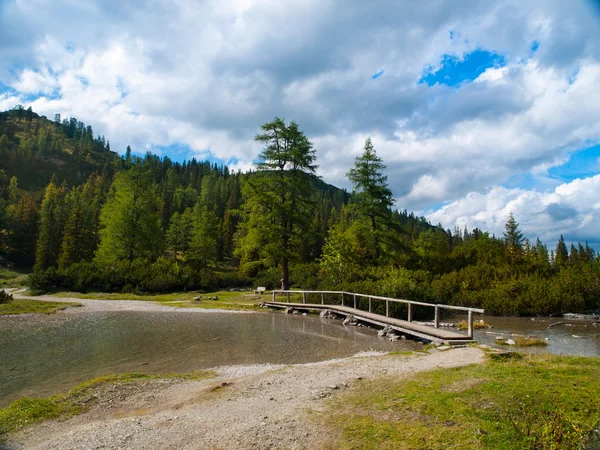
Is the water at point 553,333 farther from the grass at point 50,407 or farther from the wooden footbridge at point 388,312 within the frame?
the grass at point 50,407

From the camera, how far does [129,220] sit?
1577 inches

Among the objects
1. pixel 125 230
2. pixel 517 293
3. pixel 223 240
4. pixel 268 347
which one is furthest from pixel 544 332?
pixel 223 240

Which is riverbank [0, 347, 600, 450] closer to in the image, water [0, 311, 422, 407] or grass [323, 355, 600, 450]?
grass [323, 355, 600, 450]

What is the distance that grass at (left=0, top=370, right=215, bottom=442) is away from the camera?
6008mm

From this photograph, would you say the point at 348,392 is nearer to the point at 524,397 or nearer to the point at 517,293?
the point at 524,397

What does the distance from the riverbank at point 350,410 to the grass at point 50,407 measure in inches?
6.7

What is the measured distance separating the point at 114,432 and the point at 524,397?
6.41 m

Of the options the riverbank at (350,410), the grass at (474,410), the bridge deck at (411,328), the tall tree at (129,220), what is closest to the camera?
the grass at (474,410)

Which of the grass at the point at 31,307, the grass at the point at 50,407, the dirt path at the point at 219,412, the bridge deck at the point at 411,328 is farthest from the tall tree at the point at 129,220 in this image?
the dirt path at the point at 219,412

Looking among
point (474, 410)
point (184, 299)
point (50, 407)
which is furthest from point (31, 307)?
point (474, 410)

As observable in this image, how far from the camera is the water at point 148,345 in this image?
9.88 meters

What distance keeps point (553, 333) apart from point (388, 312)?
684 cm

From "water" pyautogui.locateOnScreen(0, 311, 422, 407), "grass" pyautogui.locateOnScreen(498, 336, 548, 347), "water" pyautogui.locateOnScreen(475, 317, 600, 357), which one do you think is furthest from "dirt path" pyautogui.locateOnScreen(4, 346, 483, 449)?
"water" pyautogui.locateOnScreen(475, 317, 600, 357)

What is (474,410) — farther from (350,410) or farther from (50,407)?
(50,407)
